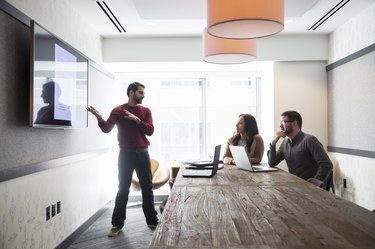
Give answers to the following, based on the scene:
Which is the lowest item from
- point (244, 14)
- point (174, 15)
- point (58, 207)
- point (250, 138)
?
point (58, 207)

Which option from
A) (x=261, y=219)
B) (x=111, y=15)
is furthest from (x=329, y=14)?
A: (x=261, y=219)

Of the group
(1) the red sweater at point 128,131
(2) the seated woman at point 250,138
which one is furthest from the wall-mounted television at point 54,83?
(2) the seated woman at point 250,138

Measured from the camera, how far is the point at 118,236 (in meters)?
3.86

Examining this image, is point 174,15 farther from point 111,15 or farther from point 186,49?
point 186,49

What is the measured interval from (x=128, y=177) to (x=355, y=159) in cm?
271

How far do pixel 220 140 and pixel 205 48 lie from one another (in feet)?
10.0

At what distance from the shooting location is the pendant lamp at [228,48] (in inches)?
121

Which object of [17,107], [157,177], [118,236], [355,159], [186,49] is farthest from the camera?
[157,177]

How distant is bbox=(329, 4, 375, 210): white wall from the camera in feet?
12.8

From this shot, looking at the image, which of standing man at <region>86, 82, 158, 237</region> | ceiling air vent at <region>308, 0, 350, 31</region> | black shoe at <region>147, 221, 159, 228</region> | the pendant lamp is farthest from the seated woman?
ceiling air vent at <region>308, 0, 350, 31</region>

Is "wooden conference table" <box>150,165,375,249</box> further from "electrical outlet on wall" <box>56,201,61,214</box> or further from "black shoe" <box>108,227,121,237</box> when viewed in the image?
"black shoe" <box>108,227,121,237</box>

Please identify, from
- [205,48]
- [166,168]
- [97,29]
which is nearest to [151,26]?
[97,29]

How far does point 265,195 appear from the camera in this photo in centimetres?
207

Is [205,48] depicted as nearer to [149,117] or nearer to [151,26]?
[149,117]
